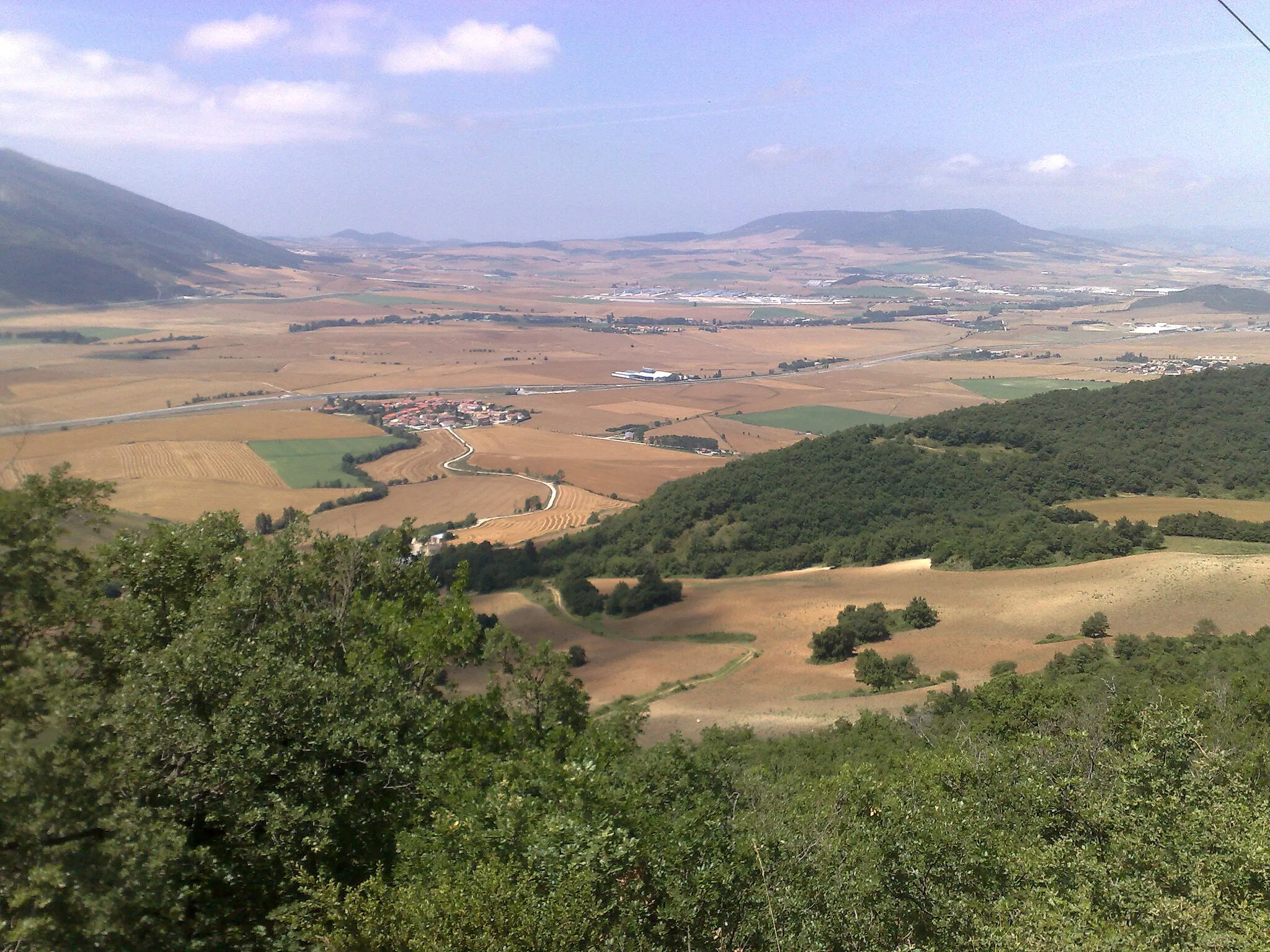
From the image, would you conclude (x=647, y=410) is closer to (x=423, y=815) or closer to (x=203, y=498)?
(x=203, y=498)

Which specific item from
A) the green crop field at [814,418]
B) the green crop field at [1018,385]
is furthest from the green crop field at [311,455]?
the green crop field at [1018,385]

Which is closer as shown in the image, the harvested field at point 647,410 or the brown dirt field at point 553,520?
the brown dirt field at point 553,520

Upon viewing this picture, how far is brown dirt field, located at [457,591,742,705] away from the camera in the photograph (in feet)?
120

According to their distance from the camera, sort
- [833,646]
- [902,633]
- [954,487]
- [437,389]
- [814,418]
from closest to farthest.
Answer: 1. [833,646]
2. [902,633]
3. [954,487]
4. [814,418]
5. [437,389]

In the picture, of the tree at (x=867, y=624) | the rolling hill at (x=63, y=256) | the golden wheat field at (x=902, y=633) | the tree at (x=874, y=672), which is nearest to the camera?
the golden wheat field at (x=902, y=633)

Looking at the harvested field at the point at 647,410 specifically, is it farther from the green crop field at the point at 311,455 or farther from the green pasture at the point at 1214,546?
the green pasture at the point at 1214,546

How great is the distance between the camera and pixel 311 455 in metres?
77.1

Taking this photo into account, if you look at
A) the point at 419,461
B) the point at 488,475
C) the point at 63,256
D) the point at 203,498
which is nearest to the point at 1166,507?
the point at 488,475

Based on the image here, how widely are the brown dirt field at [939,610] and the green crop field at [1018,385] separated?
62591 mm

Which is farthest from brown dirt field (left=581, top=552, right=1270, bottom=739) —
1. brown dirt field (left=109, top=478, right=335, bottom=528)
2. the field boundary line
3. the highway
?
the highway

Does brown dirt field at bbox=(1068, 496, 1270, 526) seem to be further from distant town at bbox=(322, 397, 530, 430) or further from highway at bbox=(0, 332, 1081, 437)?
highway at bbox=(0, 332, 1081, 437)

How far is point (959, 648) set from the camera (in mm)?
37062

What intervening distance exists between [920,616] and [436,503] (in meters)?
39.1

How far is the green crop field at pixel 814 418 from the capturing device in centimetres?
9300
